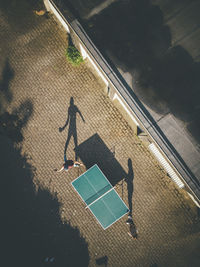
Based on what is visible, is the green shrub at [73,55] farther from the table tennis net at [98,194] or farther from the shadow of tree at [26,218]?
the table tennis net at [98,194]

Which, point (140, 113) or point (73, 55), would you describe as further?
point (73, 55)

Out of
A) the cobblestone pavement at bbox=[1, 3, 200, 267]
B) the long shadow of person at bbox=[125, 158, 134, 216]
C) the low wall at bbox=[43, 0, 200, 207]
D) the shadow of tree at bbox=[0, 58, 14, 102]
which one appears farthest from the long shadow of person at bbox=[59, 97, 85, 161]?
the shadow of tree at bbox=[0, 58, 14, 102]

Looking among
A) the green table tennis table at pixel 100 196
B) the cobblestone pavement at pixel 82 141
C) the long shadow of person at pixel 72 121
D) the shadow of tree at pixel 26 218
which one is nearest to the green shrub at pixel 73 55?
the cobblestone pavement at pixel 82 141

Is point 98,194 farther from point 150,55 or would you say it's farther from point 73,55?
point 73,55

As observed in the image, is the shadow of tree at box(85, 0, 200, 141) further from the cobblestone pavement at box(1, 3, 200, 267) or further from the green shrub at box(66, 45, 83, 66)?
the cobblestone pavement at box(1, 3, 200, 267)

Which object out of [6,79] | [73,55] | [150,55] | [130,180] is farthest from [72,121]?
[150,55]

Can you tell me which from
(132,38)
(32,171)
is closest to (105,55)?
(132,38)
